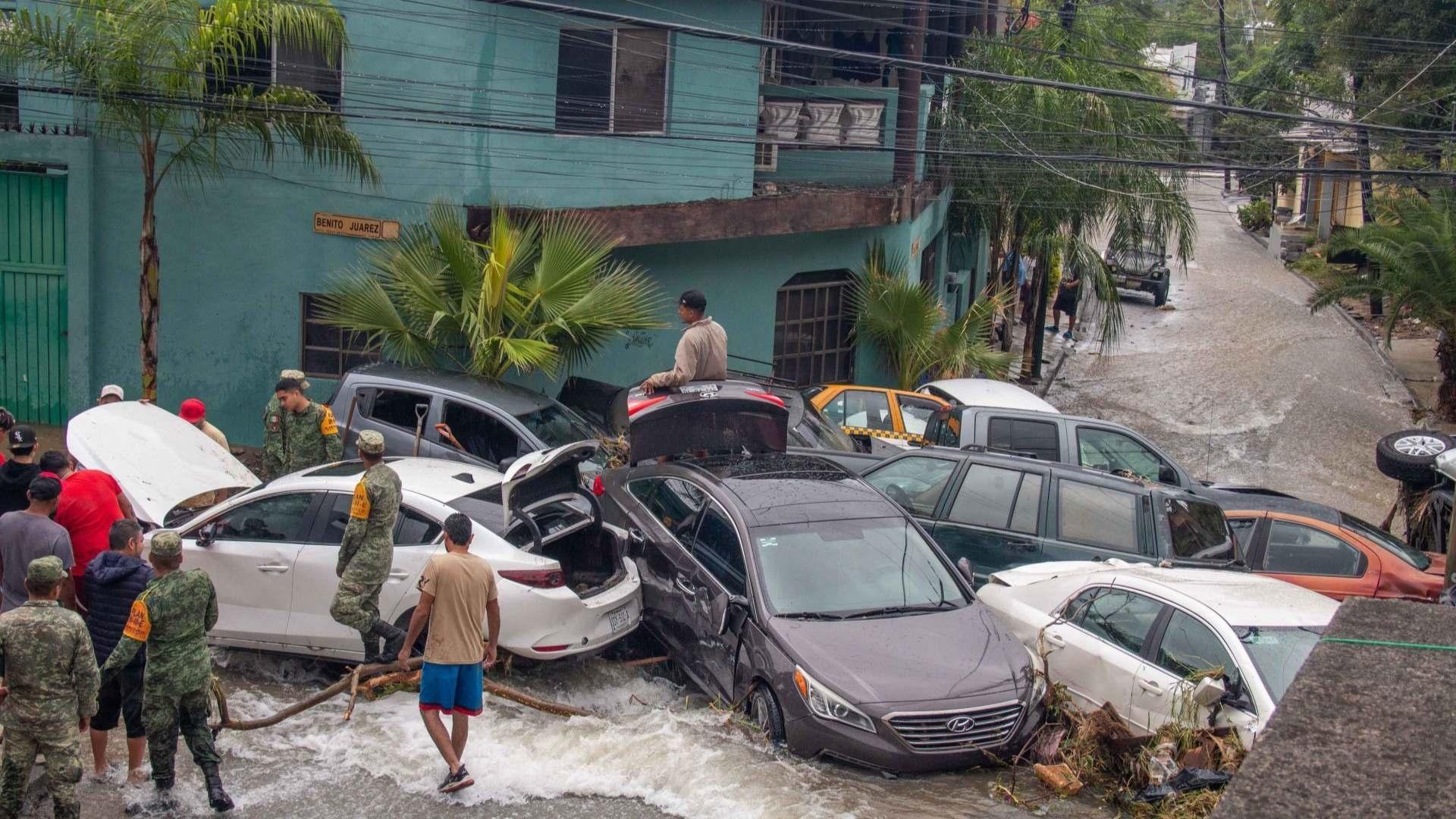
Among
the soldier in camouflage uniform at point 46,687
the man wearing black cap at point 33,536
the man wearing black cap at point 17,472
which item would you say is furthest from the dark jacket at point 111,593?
the man wearing black cap at point 17,472

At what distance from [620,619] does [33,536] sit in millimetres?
3372

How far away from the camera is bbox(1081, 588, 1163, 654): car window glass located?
7.81m

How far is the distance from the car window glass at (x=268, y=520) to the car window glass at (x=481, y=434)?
3.02m

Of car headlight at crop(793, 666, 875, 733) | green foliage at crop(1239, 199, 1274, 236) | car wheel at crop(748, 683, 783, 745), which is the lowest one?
car wheel at crop(748, 683, 783, 745)

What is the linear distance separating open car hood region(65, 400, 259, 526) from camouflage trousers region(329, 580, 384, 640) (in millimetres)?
1734

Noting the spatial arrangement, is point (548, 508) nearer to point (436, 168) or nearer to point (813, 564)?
point (813, 564)

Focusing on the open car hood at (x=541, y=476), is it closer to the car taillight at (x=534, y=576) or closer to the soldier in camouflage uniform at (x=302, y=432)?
the car taillight at (x=534, y=576)

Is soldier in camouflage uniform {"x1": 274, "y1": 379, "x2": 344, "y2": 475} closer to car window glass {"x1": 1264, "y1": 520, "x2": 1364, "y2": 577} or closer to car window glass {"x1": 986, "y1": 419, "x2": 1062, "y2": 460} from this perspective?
car window glass {"x1": 986, "y1": 419, "x2": 1062, "y2": 460}

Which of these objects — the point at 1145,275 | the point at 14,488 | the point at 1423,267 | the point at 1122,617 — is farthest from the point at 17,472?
the point at 1145,275

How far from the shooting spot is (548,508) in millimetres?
8594

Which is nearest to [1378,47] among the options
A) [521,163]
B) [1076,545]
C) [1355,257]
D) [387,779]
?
[1355,257]

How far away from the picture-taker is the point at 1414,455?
13305mm

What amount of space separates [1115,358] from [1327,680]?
78.9ft

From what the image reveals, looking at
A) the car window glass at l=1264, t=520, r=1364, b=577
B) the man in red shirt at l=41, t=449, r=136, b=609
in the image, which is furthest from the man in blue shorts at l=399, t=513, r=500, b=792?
the car window glass at l=1264, t=520, r=1364, b=577
